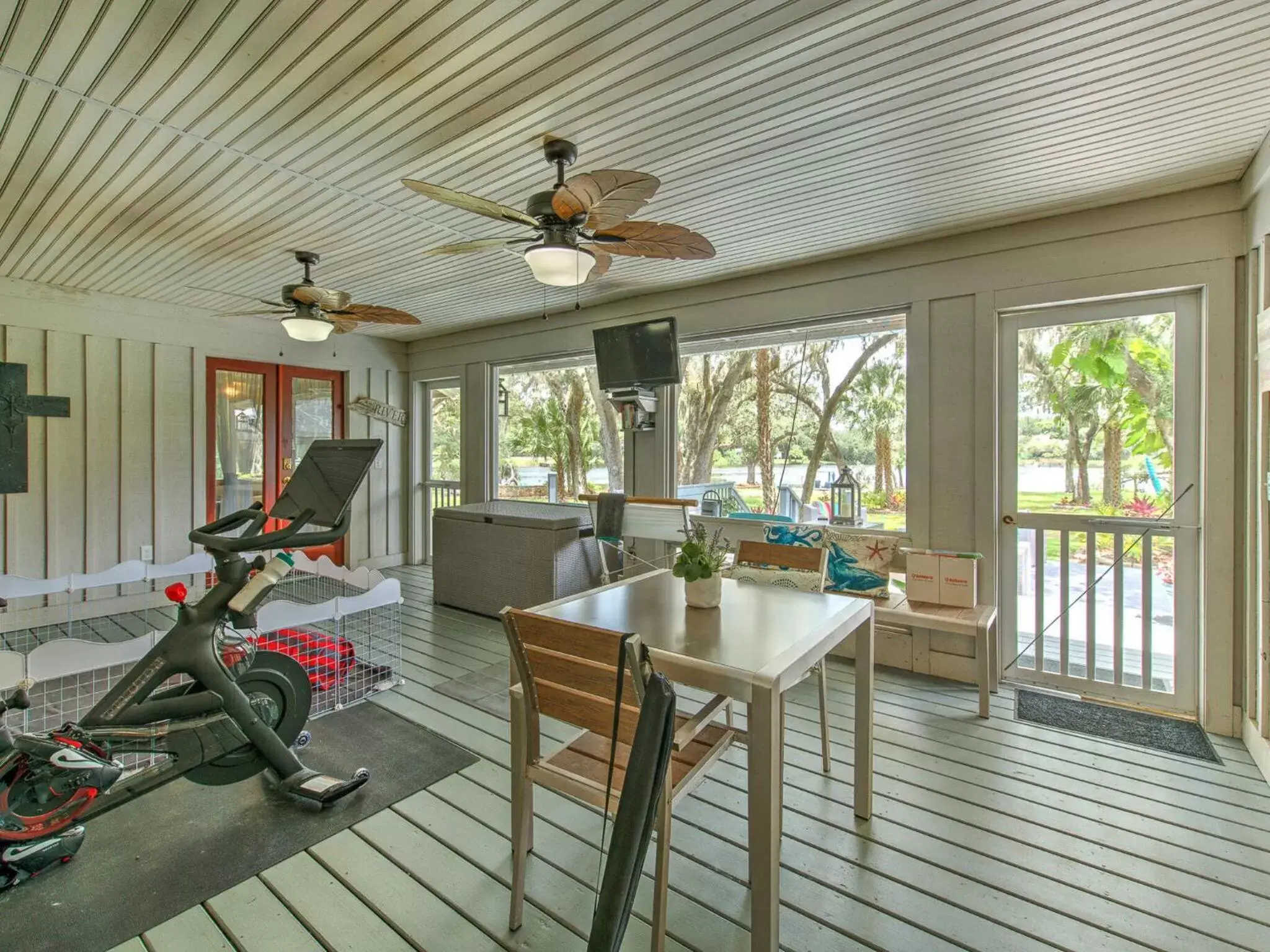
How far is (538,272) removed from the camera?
2.52 meters

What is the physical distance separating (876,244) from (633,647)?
11.3 feet

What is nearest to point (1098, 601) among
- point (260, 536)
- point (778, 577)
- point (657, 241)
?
point (778, 577)

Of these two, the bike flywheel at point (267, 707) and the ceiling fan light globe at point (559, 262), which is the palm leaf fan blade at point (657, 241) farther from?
the bike flywheel at point (267, 707)

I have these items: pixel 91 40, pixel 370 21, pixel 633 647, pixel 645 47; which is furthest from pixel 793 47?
pixel 91 40

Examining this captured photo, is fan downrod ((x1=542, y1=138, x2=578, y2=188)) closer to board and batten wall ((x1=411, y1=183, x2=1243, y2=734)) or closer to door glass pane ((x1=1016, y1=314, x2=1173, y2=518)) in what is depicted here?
board and batten wall ((x1=411, y1=183, x2=1243, y2=734))

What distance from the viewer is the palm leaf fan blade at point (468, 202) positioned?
1977mm

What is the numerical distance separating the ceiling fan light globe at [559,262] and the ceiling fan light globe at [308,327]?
2.13 m

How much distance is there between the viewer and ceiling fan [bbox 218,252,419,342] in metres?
3.72

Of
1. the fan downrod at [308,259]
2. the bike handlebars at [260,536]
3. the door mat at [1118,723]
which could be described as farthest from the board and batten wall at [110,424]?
the door mat at [1118,723]

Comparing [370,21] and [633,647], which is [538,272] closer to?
[370,21]

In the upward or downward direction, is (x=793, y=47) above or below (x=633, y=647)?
above

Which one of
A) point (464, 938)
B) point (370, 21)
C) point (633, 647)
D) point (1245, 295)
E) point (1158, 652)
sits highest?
point (370, 21)

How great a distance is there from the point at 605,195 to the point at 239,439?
5264 millimetres

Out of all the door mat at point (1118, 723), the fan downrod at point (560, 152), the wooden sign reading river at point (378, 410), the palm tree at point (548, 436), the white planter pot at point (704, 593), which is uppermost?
the fan downrod at point (560, 152)
